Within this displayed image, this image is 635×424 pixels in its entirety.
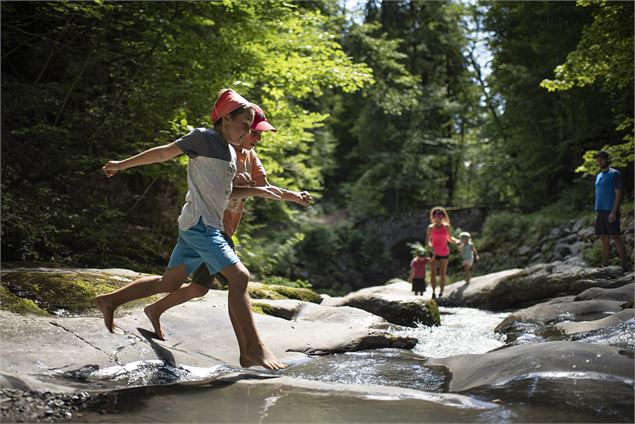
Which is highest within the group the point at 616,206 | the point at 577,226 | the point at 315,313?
the point at 616,206

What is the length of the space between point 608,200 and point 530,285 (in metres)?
2.19

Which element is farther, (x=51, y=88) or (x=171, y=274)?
(x=51, y=88)

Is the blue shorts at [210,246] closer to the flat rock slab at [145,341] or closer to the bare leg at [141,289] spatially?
the bare leg at [141,289]

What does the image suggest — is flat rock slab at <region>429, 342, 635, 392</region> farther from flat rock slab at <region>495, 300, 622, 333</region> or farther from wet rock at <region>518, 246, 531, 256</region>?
wet rock at <region>518, 246, 531, 256</region>

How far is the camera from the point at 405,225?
97.5 ft

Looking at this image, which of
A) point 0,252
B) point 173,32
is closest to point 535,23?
point 173,32

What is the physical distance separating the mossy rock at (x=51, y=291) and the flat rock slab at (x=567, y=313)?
16.8 feet

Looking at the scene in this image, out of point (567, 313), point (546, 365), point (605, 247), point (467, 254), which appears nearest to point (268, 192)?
point (546, 365)

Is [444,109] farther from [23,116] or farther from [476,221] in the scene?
[23,116]

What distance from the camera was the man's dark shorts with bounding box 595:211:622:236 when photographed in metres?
10.9

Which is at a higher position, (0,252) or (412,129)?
(412,129)

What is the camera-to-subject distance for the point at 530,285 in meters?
11.6

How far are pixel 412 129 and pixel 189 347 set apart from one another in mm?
27914

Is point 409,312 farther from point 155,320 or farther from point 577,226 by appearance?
point 577,226
